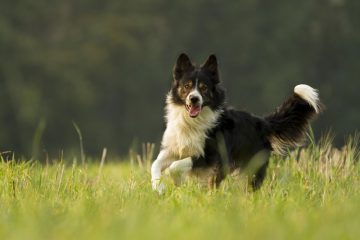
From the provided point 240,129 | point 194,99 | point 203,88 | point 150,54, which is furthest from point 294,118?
point 150,54

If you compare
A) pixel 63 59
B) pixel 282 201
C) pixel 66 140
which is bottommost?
pixel 66 140

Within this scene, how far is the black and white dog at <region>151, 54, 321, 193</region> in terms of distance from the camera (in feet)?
27.4

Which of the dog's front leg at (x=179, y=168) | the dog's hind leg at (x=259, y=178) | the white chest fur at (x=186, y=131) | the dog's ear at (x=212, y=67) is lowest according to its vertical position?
the dog's hind leg at (x=259, y=178)

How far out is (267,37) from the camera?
40531mm

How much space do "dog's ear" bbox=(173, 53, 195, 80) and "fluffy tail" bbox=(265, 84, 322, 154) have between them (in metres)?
0.89

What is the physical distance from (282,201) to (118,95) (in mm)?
34449

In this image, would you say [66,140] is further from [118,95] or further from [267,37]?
[267,37]

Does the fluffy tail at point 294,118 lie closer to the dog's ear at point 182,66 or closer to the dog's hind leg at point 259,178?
the dog's hind leg at point 259,178

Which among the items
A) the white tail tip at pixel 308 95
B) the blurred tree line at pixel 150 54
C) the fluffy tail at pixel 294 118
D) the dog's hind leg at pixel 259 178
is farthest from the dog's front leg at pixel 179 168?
the blurred tree line at pixel 150 54

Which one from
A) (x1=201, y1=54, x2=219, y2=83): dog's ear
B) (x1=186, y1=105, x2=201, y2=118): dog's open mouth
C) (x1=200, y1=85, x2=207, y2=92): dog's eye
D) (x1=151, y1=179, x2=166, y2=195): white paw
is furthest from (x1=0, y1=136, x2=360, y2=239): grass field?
(x1=201, y1=54, x2=219, y2=83): dog's ear

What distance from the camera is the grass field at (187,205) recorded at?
509cm

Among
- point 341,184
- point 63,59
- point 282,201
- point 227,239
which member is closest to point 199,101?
point 341,184

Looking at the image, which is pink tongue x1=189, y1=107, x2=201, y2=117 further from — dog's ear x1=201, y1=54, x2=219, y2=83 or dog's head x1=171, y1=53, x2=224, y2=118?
dog's ear x1=201, y1=54, x2=219, y2=83

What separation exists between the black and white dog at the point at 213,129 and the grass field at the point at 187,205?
17 centimetres
